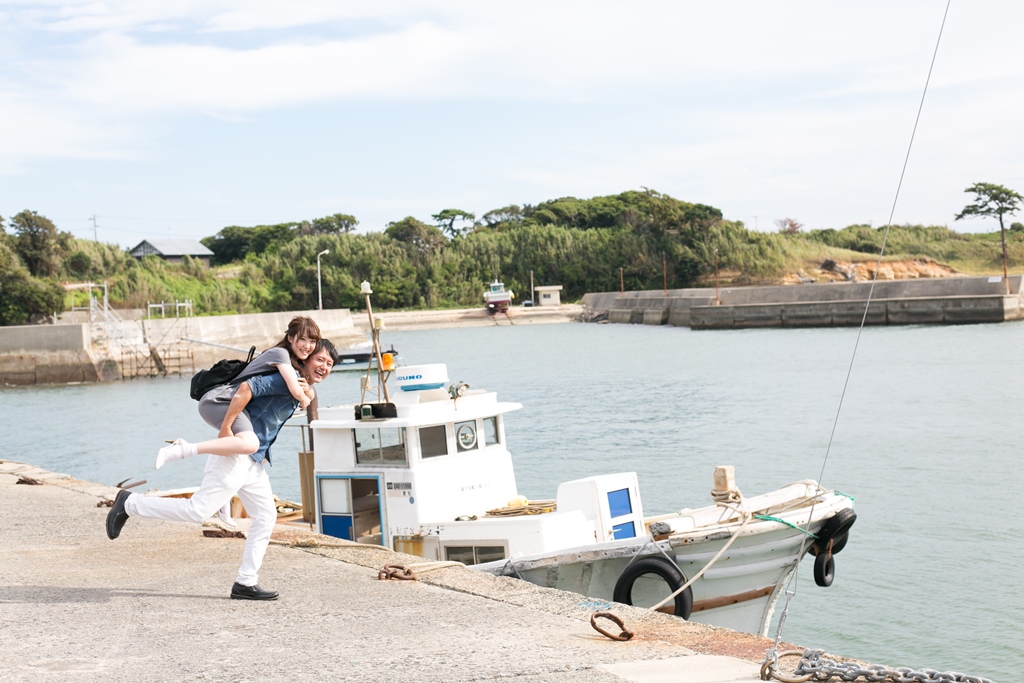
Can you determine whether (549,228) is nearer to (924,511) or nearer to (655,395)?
(655,395)

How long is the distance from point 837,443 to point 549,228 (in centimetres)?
8219

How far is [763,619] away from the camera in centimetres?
924

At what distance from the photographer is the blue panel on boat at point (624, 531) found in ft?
32.3

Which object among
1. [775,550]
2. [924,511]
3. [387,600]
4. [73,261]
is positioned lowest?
[924,511]

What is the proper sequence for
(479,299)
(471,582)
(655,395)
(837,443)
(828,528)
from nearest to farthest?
1. (471,582)
2. (828,528)
3. (837,443)
4. (655,395)
5. (479,299)

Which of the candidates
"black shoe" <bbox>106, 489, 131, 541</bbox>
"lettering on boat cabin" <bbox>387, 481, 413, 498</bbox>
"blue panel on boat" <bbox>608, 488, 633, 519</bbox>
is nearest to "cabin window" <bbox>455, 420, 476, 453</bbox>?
"lettering on boat cabin" <bbox>387, 481, 413, 498</bbox>

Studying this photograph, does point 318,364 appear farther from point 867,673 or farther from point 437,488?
point 437,488

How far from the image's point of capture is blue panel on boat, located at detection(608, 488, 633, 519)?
9.86m

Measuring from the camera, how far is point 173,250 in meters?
98.2

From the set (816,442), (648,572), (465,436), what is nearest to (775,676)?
(648,572)

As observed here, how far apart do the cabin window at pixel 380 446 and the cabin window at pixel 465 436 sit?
0.59 metres

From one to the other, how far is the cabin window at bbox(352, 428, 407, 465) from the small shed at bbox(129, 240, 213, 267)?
9016 cm

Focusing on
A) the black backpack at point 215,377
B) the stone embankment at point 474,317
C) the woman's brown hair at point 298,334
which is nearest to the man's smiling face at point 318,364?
the woman's brown hair at point 298,334

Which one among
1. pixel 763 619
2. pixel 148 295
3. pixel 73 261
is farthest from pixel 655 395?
pixel 73 261
